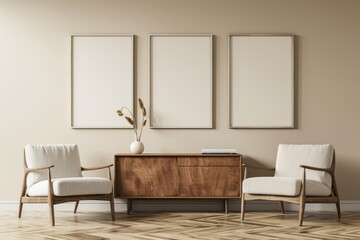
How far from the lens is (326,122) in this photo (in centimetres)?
722

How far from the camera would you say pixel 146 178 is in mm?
6793

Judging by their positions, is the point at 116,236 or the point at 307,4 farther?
the point at 307,4

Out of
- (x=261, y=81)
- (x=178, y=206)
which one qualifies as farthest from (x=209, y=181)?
(x=261, y=81)

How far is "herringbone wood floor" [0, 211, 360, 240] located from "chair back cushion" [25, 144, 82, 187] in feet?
1.38

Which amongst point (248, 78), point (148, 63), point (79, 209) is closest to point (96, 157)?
point (79, 209)

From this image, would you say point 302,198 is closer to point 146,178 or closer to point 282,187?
point 282,187

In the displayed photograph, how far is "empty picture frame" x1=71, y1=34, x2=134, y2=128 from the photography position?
7.22 m

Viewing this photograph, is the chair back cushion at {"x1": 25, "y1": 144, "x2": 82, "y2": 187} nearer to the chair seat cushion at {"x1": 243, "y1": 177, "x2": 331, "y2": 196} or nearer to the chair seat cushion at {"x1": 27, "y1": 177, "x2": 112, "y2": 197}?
the chair seat cushion at {"x1": 27, "y1": 177, "x2": 112, "y2": 197}

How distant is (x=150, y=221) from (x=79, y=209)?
126 cm

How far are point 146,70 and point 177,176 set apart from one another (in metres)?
1.27

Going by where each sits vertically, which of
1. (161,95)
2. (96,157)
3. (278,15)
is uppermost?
(278,15)

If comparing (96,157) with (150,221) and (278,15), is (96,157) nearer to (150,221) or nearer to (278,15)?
(150,221)

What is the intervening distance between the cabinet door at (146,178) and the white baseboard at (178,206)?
1.33 ft

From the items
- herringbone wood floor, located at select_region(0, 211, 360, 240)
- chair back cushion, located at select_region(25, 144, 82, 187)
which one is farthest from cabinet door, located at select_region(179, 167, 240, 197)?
chair back cushion, located at select_region(25, 144, 82, 187)
